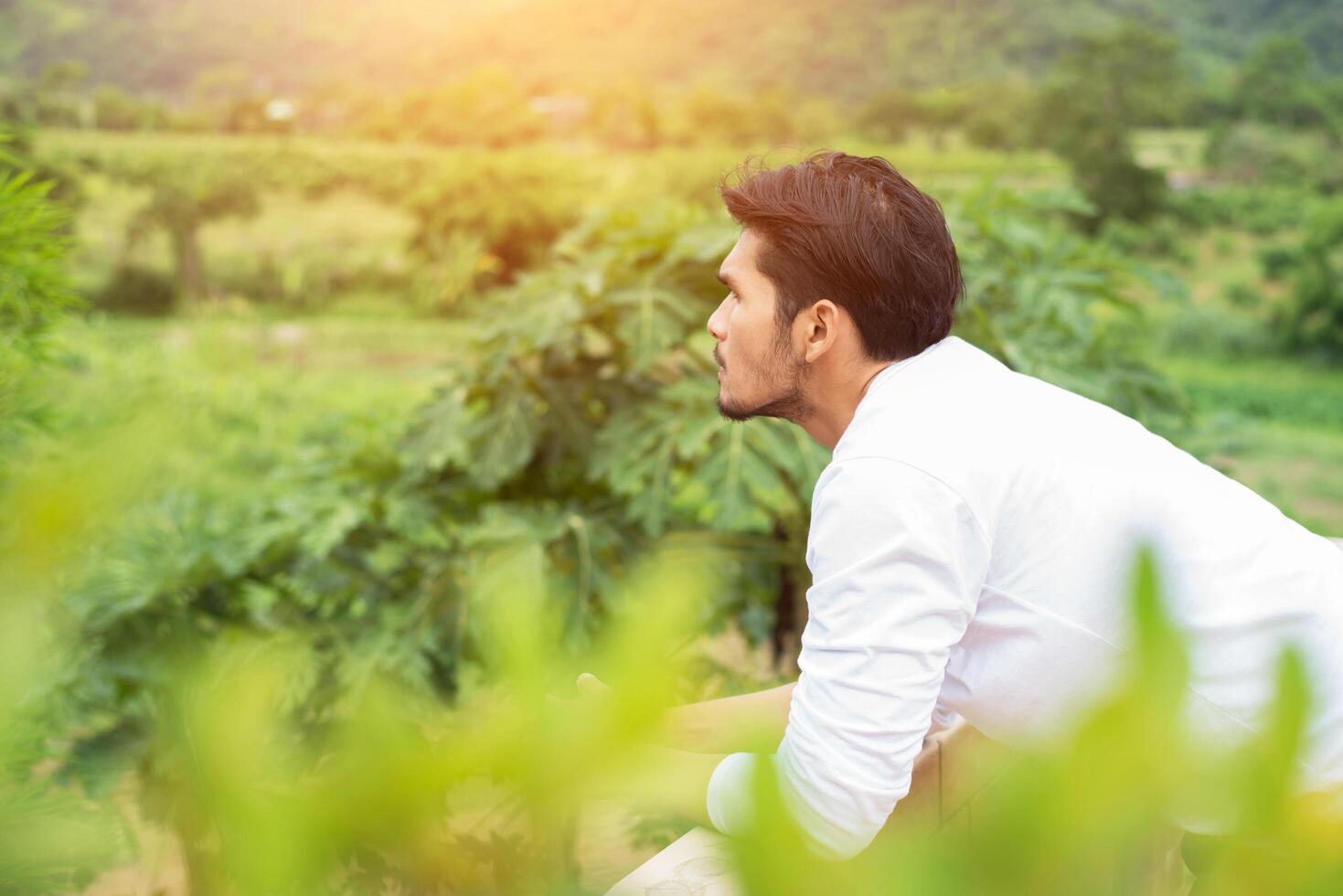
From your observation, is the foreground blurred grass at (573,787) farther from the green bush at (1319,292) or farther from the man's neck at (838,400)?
the green bush at (1319,292)

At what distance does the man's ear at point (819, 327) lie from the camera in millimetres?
1095

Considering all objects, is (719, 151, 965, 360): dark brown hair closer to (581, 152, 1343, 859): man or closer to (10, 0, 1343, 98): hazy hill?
(581, 152, 1343, 859): man

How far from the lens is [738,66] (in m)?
11.1

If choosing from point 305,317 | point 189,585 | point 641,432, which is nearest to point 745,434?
point 641,432

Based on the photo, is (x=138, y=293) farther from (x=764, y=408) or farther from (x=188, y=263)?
(x=764, y=408)

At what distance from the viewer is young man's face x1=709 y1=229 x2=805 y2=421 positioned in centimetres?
111

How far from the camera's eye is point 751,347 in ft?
3.72

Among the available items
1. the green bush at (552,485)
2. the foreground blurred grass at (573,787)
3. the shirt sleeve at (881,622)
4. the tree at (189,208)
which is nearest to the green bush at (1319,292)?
the green bush at (552,485)

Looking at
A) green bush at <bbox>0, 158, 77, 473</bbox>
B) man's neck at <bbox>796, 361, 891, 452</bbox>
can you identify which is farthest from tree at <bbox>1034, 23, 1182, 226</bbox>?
green bush at <bbox>0, 158, 77, 473</bbox>

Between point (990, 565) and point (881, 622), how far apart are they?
16 cm

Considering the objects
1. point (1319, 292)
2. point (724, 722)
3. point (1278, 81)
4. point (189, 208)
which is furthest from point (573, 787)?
point (1278, 81)

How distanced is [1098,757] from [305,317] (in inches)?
375

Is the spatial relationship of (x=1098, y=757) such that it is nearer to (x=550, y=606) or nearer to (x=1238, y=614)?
(x=1238, y=614)

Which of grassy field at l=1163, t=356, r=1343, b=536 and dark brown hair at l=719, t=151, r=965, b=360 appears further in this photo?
grassy field at l=1163, t=356, r=1343, b=536
